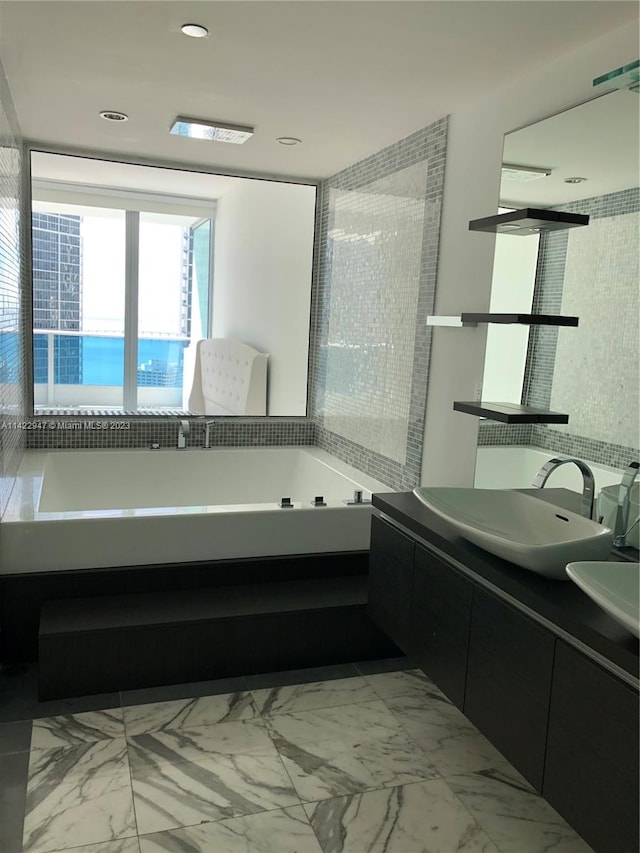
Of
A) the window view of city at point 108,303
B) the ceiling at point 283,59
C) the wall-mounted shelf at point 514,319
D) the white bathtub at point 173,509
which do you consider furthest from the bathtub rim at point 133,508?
the window view of city at point 108,303

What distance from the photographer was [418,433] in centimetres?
326

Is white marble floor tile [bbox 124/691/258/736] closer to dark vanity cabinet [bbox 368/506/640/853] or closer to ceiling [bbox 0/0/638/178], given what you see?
dark vanity cabinet [bbox 368/506/640/853]

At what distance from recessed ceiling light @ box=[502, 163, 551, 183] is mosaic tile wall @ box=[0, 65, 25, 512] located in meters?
1.86

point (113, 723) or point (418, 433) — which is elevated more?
point (418, 433)

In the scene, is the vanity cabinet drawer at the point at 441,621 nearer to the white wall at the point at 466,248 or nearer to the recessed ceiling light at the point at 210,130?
the white wall at the point at 466,248

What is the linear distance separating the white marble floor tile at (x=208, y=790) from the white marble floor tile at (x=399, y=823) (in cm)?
14

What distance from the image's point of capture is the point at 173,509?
2936 mm

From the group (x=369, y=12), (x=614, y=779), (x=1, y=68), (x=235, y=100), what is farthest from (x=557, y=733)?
(x=1, y=68)

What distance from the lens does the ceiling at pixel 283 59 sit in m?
2.05

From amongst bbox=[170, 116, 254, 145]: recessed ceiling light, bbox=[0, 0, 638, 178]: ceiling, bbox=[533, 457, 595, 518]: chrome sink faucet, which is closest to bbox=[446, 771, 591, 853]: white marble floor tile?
bbox=[533, 457, 595, 518]: chrome sink faucet

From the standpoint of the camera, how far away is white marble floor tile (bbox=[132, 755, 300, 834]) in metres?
1.97

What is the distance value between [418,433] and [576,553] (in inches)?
59.4

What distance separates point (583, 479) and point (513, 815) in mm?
1010

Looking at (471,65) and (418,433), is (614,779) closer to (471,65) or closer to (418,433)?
(418,433)
